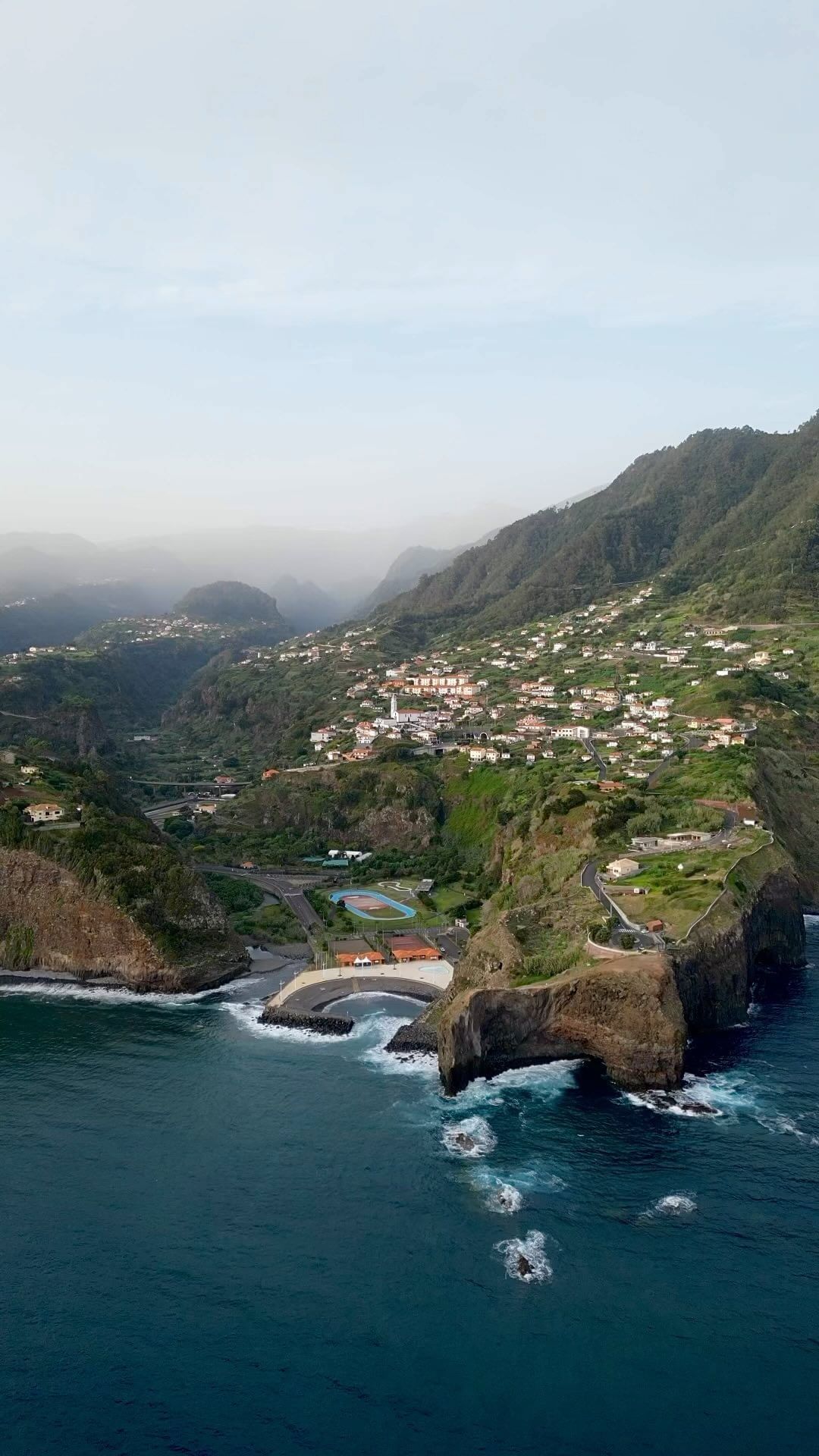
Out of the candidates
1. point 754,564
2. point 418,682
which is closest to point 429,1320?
point 418,682

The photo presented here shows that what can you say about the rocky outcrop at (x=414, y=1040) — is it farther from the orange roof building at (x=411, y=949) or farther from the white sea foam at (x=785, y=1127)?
the white sea foam at (x=785, y=1127)

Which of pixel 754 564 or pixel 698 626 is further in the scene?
pixel 754 564

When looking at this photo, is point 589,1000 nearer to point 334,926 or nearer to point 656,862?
point 656,862

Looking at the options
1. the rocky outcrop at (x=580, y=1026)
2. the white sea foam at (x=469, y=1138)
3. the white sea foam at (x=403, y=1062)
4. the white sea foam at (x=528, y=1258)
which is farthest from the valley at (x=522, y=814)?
the white sea foam at (x=528, y=1258)

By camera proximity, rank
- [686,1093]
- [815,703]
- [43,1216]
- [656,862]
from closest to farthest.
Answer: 1. [43,1216]
2. [686,1093]
3. [656,862]
4. [815,703]

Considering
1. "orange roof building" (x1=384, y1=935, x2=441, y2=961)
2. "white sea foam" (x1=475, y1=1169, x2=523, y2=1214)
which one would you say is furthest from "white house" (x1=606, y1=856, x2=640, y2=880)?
"white sea foam" (x1=475, y1=1169, x2=523, y2=1214)

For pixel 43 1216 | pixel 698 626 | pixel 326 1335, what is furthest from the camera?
pixel 698 626

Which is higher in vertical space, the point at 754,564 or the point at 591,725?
the point at 754,564

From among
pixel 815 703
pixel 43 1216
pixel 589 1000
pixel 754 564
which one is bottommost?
pixel 43 1216
